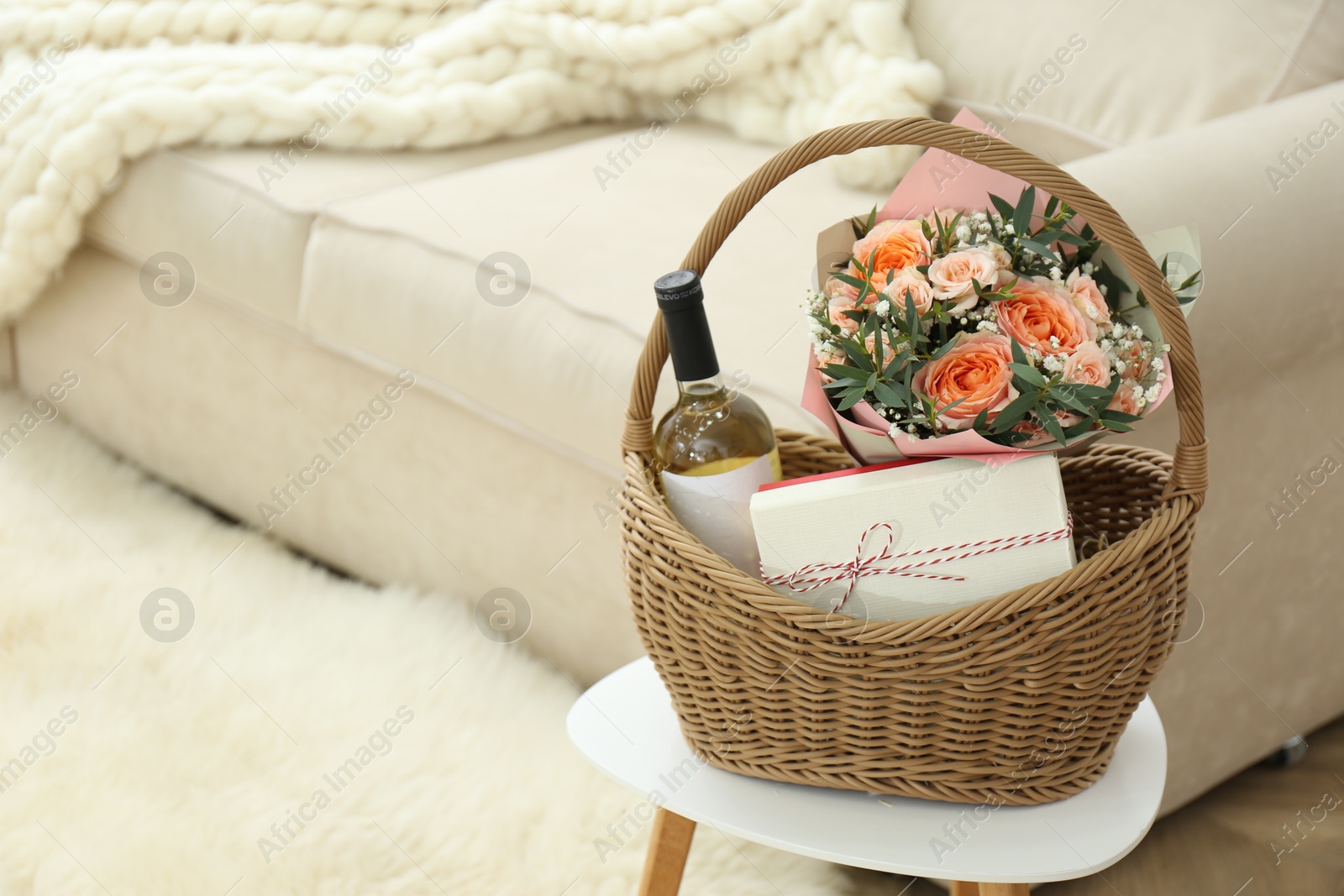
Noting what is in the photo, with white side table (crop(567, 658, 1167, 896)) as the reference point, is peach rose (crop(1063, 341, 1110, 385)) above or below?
above

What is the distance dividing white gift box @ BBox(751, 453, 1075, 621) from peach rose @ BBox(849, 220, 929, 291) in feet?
0.31

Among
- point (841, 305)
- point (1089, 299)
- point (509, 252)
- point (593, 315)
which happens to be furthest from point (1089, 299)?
point (509, 252)

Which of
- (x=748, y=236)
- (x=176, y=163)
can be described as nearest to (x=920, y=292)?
(x=748, y=236)

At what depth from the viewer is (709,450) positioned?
1.93ft

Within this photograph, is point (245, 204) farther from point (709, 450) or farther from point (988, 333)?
point (988, 333)

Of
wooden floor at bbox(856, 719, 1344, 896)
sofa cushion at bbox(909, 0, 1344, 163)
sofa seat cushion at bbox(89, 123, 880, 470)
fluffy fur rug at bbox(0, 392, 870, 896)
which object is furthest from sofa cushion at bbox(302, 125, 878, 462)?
wooden floor at bbox(856, 719, 1344, 896)

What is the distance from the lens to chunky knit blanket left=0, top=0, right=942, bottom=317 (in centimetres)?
128

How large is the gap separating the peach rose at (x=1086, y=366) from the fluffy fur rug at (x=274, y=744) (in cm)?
56

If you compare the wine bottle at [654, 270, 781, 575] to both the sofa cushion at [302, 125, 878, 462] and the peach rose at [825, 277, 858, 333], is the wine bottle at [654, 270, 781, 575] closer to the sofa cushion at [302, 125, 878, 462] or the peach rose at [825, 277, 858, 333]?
the peach rose at [825, 277, 858, 333]

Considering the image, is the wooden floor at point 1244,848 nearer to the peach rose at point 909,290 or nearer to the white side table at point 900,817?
the white side table at point 900,817

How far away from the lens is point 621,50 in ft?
4.39

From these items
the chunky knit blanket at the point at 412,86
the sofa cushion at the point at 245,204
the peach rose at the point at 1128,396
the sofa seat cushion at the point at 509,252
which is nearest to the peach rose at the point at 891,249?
the peach rose at the point at 1128,396

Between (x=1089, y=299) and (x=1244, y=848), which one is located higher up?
(x=1089, y=299)

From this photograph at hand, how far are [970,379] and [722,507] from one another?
0.48 feet
